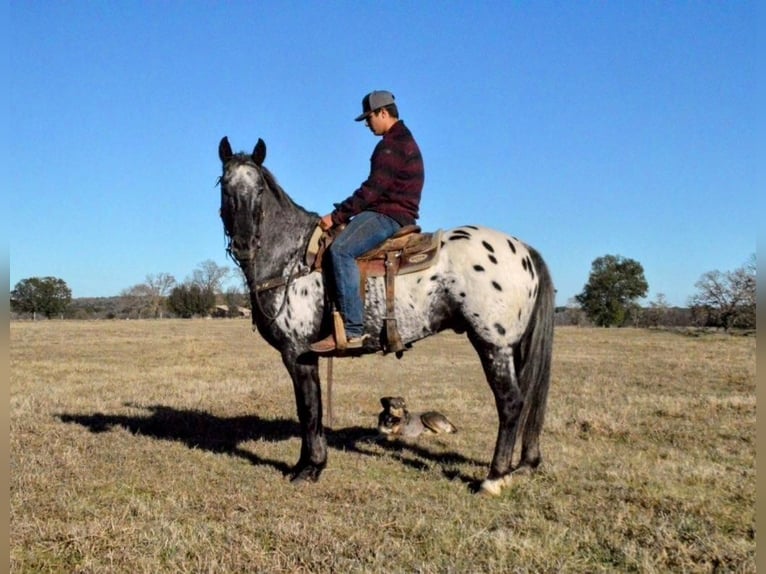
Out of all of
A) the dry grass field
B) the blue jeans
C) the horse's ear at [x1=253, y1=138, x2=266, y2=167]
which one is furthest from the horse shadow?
the horse's ear at [x1=253, y1=138, x2=266, y2=167]

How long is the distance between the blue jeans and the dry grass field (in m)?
1.59

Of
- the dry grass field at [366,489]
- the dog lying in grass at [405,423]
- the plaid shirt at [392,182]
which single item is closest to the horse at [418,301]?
the plaid shirt at [392,182]

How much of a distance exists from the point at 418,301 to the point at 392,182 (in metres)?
1.20

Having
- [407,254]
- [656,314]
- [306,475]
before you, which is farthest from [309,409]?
[656,314]

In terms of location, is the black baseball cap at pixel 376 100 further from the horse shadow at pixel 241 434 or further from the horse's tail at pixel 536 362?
the horse shadow at pixel 241 434

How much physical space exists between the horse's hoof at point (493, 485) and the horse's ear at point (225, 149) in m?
4.01

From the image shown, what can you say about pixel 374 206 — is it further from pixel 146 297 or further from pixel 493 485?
pixel 146 297

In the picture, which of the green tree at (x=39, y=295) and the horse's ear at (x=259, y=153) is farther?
the green tree at (x=39, y=295)

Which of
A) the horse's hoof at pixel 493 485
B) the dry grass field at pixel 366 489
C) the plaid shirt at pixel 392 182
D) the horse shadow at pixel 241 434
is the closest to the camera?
the dry grass field at pixel 366 489

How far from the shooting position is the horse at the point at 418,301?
6.31 metres

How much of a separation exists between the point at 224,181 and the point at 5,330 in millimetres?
4371

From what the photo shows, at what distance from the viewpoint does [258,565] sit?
4.28m

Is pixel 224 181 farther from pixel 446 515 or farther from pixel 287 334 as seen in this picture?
pixel 446 515

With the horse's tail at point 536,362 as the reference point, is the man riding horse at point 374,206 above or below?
above
